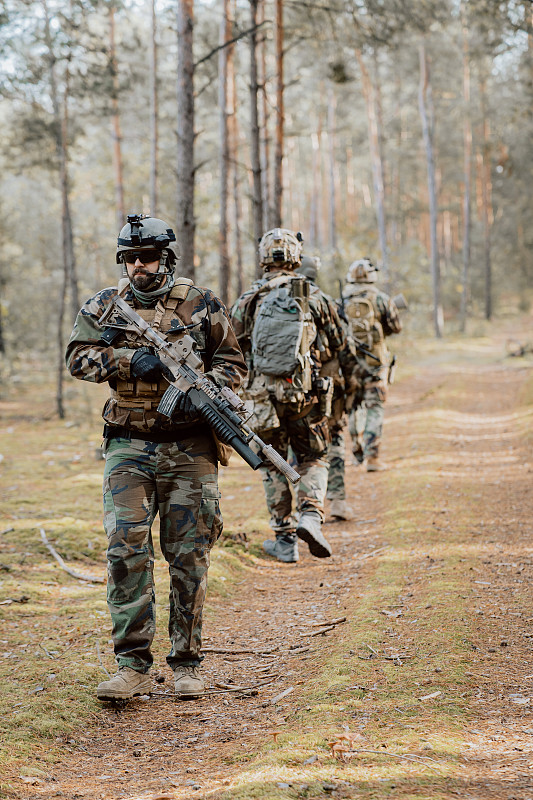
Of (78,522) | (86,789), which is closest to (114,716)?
(86,789)

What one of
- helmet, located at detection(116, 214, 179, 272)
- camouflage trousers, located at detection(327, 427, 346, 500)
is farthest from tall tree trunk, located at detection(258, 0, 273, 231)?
helmet, located at detection(116, 214, 179, 272)

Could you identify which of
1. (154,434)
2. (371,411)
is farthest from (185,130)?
(154,434)

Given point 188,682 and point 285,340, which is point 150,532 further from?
point 285,340

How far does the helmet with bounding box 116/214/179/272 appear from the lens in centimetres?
430

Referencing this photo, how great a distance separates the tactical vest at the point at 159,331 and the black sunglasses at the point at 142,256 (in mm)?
163

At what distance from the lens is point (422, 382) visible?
22.0m

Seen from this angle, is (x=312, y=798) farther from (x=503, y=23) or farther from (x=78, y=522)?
(x=503, y=23)

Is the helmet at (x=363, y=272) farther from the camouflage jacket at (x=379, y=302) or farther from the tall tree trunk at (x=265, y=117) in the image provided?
the tall tree trunk at (x=265, y=117)

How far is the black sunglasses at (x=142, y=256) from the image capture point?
4352 mm

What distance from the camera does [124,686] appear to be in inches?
165

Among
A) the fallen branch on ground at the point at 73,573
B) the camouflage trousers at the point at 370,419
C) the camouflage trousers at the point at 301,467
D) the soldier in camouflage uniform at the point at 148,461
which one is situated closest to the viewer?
the soldier in camouflage uniform at the point at 148,461

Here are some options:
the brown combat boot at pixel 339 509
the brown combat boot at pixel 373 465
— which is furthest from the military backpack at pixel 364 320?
the brown combat boot at pixel 339 509

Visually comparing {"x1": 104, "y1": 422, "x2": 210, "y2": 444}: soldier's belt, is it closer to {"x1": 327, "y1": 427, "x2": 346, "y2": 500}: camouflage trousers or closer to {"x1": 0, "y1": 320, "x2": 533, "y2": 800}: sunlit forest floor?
{"x1": 0, "y1": 320, "x2": 533, "y2": 800}: sunlit forest floor

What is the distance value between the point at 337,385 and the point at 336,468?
1.11 metres
